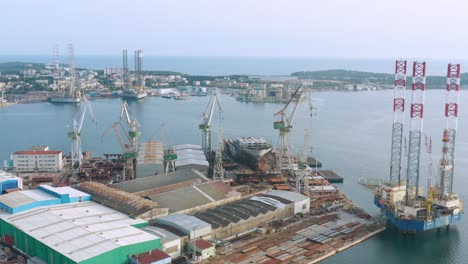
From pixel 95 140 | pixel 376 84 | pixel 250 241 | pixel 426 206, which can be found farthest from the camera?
pixel 376 84

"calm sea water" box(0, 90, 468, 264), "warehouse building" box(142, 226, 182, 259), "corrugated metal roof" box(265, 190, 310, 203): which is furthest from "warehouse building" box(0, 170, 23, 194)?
"corrugated metal roof" box(265, 190, 310, 203)

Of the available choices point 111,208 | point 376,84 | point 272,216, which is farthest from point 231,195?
point 376,84

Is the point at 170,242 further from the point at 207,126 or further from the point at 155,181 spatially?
the point at 207,126

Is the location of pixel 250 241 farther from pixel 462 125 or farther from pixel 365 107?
pixel 365 107

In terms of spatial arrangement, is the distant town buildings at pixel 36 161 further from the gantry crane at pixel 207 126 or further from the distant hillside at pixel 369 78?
the distant hillside at pixel 369 78

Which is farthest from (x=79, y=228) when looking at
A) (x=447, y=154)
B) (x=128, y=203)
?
(x=447, y=154)
